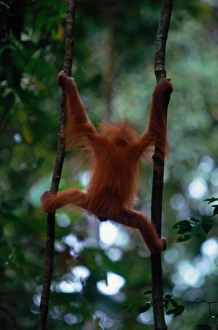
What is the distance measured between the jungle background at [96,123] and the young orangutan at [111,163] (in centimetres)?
37

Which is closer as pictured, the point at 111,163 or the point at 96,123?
the point at 111,163

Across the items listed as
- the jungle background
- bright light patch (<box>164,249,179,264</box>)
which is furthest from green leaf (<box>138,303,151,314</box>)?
bright light patch (<box>164,249,179,264</box>)

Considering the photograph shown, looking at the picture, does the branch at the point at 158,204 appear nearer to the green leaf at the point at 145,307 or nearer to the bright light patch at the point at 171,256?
the green leaf at the point at 145,307

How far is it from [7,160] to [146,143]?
4.57 metres

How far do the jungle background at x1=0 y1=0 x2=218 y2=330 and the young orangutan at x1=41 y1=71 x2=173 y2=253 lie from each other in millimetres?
374

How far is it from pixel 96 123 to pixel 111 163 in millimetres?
3443

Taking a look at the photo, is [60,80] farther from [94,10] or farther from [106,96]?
[106,96]

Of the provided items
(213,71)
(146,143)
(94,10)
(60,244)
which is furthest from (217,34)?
(146,143)

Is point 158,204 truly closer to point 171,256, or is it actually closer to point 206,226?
point 206,226

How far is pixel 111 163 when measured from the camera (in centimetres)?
411

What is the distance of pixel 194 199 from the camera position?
1259cm

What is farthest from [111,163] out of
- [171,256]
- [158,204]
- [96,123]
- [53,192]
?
[171,256]

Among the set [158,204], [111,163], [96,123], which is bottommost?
[158,204]

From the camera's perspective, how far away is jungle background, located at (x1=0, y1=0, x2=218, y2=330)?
15.3 feet
